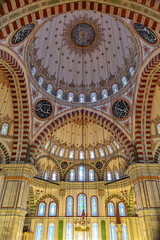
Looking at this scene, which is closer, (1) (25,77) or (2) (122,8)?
(2) (122,8)

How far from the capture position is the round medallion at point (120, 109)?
13500mm

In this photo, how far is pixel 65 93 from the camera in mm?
15938

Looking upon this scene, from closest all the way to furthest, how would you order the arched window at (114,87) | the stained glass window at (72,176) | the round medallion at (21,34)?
1. the round medallion at (21,34)
2. the arched window at (114,87)
3. the stained glass window at (72,176)

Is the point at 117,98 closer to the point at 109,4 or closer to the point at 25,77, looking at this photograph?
the point at 25,77

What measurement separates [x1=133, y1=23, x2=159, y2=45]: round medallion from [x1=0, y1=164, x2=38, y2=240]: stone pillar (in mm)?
10785

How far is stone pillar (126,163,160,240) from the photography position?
9.57 meters

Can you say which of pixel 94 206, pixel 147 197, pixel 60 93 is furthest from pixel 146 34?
pixel 94 206

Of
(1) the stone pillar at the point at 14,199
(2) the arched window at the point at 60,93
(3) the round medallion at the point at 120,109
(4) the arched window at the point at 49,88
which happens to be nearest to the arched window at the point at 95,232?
(1) the stone pillar at the point at 14,199

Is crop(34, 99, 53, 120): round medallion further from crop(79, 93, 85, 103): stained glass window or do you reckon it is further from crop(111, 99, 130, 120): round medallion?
crop(111, 99, 130, 120): round medallion

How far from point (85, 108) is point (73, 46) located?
5711mm

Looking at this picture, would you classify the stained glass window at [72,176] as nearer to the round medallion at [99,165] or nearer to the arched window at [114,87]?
the round medallion at [99,165]

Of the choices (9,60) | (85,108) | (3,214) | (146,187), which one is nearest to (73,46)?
(85,108)

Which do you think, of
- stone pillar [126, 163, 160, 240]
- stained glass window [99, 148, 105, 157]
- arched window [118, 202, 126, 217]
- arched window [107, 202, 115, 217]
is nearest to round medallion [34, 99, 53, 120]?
stained glass window [99, 148, 105, 157]

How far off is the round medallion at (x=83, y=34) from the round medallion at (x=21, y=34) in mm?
5548
